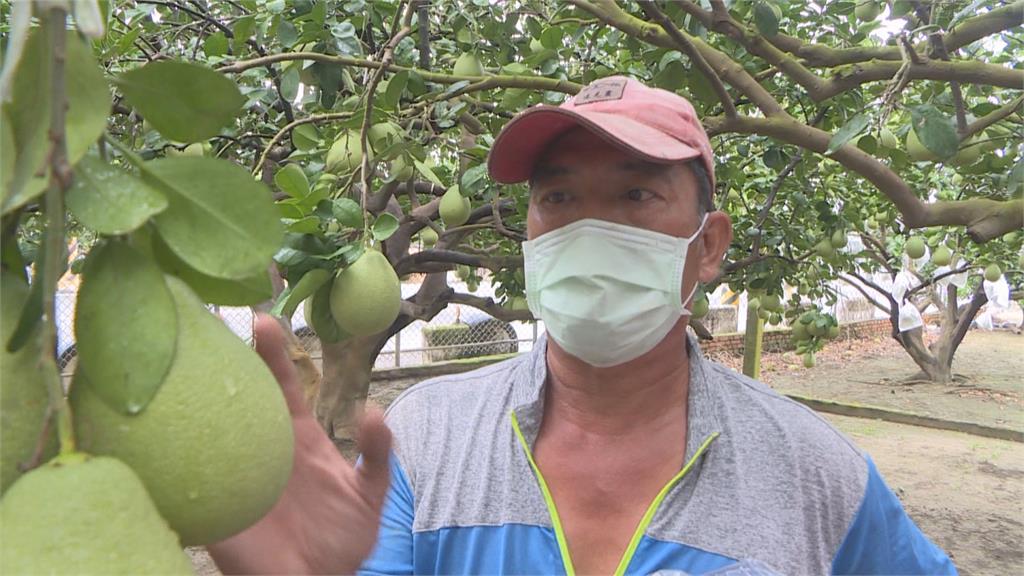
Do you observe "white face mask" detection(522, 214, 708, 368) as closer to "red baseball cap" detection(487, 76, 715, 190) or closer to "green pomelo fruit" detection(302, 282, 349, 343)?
"red baseball cap" detection(487, 76, 715, 190)

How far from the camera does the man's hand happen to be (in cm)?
89

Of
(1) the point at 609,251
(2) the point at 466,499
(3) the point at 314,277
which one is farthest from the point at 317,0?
(2) the point at 466,499

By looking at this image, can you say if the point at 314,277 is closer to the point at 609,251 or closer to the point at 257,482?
the point at 609,251

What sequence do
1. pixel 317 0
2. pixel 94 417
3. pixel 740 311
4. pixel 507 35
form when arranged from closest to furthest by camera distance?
pixel 94 417, pixel 317 0, pixel 507 35, pixel 740 311

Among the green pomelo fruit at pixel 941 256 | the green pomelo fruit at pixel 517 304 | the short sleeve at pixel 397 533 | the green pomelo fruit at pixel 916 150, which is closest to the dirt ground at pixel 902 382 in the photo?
the green pomelo fruit at pixel 941 256

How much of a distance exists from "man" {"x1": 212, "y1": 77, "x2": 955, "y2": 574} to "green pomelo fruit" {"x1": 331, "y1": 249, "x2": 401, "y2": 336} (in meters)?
0.25

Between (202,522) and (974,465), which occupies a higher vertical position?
(202,522)

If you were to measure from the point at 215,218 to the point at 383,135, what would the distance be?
5.95 ft

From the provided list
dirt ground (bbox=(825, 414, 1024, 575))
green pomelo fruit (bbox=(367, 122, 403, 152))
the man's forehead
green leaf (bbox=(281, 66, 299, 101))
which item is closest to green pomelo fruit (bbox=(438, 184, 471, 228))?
green pomelo fruit (bbox=(367, 122, 403, 152))

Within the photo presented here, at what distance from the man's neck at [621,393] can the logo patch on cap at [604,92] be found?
0.47 m

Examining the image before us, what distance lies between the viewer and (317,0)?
7.10ft

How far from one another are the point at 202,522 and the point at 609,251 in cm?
108

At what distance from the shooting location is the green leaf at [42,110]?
0.46 metres

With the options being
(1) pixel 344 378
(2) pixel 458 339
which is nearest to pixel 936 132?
(1) pixel 344 378
